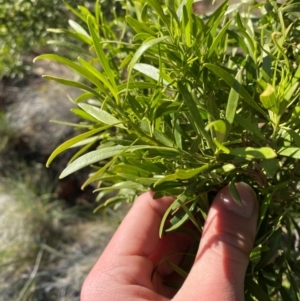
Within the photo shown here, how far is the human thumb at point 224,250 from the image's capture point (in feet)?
Answer: 2.14

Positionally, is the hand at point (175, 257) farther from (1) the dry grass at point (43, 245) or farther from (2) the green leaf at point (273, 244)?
(1) the dry grass at point (43, 245)

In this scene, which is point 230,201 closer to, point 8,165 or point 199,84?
point 199,84

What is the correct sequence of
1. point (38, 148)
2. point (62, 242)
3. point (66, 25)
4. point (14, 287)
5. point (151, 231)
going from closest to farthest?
point (151, 231) < point (66, 25) < point (14, 287) < point (62, 242) < point (38, 148)

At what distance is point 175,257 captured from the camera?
2.93 ft

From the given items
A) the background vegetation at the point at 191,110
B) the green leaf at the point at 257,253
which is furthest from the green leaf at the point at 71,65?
the green leaf at the point at 257,253

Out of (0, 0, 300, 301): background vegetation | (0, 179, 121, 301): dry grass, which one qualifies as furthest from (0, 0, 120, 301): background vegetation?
(0, 0, 300, 301): background vegetation

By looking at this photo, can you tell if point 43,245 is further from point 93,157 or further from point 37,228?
point 93,157

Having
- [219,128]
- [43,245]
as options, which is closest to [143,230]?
[219,128]

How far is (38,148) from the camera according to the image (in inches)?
101

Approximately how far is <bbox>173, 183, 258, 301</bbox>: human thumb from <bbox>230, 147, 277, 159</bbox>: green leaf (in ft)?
0.52

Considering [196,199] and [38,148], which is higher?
[196,199]

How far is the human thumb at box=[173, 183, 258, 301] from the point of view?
653 mm

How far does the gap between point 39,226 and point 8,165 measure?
44 cm

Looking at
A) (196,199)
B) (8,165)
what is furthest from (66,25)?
(8,165)
